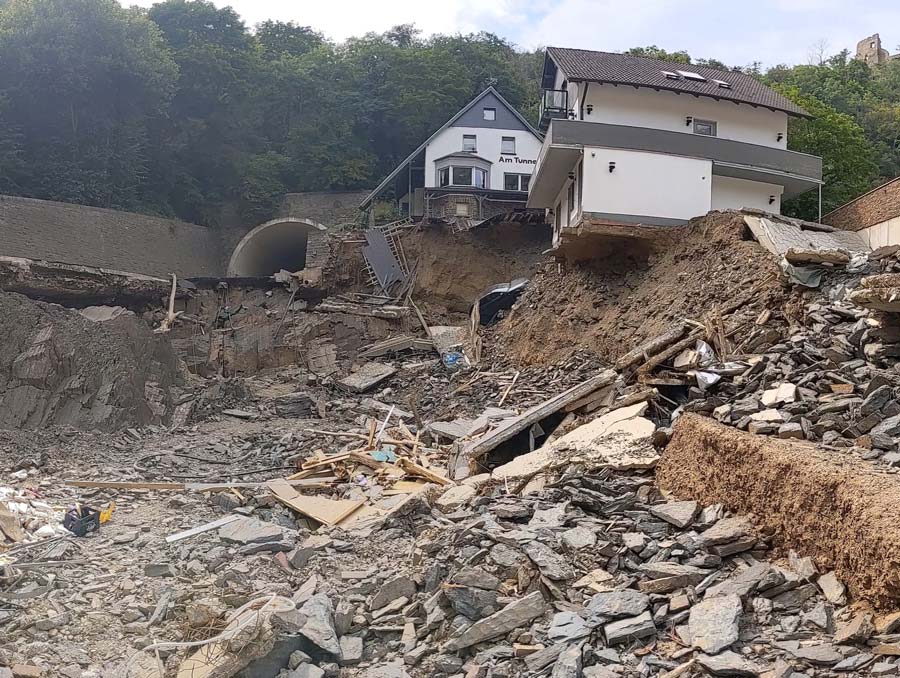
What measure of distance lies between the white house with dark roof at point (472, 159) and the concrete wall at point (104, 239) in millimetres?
7983

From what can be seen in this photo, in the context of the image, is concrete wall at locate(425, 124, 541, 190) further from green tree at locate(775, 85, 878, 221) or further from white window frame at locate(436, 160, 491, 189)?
green tree at locate(775, 85, 878, 221)

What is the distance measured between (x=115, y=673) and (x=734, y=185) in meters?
17.1

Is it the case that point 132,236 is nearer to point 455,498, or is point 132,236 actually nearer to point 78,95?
point 78,95

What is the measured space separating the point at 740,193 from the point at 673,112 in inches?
109

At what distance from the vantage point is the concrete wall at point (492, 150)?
32.0m

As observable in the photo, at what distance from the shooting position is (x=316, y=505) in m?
9.40

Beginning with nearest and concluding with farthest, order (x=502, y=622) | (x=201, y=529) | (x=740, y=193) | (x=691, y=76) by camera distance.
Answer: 1. (x=502, y=622)
2. (x=201, y=529)
3. (x=740, y=193)
4. (x=691, y=76)

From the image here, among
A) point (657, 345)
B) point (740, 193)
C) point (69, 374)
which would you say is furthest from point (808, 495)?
point (69, 374)

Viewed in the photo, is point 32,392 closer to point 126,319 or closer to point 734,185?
point 126,319

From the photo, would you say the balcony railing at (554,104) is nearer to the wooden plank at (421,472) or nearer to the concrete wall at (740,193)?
the concrete wall at (740,193)

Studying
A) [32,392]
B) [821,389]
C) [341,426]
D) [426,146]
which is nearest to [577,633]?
[821,389]

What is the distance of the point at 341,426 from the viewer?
615 inches

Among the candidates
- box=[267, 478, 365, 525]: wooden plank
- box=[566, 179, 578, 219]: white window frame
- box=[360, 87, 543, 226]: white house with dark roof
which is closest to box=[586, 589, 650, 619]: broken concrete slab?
box=[267, 478, 365, 525]: wooden plank

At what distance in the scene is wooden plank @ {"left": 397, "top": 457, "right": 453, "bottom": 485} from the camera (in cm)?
1019
